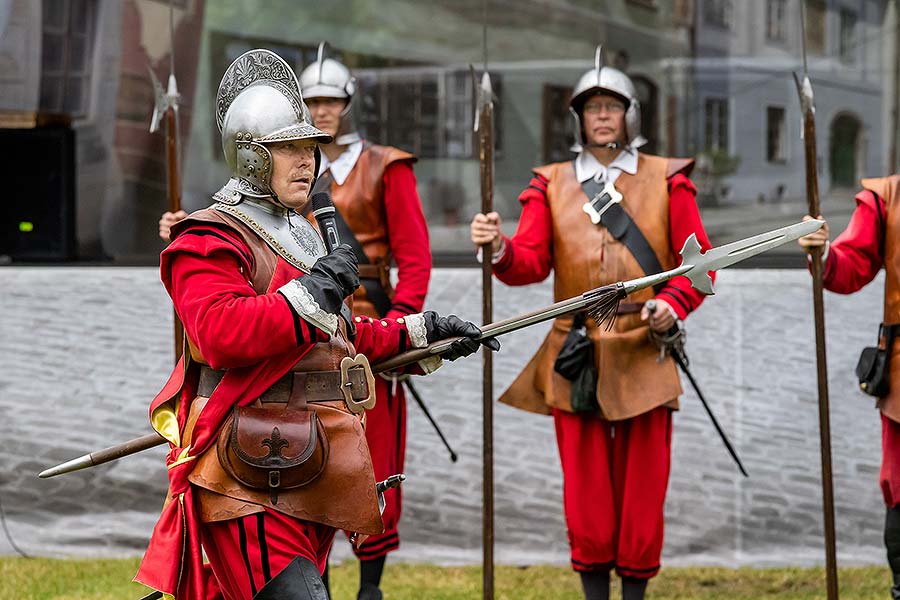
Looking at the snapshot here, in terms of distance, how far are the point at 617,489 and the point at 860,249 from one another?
1.22 metres

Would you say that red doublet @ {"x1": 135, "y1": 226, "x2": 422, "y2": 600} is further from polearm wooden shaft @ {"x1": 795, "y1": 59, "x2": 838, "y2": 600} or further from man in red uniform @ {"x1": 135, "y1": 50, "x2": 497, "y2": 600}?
polearm wooden shaft @ {"x1": 795, "y1": 59, "x2": 838, "y2": 600}

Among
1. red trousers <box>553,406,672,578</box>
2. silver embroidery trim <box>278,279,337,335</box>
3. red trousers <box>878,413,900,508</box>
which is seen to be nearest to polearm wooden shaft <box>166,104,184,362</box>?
red trousers <box>553,406,672,578</box>

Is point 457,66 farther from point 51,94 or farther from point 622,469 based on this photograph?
point 622,469

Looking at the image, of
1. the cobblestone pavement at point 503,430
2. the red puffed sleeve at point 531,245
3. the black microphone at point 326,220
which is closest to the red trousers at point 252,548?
the black microphone at point 326,220

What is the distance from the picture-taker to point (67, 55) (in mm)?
7820

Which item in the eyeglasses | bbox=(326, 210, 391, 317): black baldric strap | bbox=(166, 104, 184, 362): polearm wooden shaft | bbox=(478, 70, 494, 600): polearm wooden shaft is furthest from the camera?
bbox=(166, 104, 184, 362): polearm wooden shaft

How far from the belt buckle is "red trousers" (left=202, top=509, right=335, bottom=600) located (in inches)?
12.5

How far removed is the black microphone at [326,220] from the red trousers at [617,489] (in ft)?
5.57

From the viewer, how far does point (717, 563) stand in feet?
22.9

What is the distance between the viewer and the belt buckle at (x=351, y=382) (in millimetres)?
3768

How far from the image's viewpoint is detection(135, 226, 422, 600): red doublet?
3.52 metres

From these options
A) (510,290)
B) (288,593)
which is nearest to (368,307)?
(510,290)

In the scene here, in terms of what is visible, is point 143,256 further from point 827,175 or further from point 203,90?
point 827,175

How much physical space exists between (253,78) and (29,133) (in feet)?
14.0
